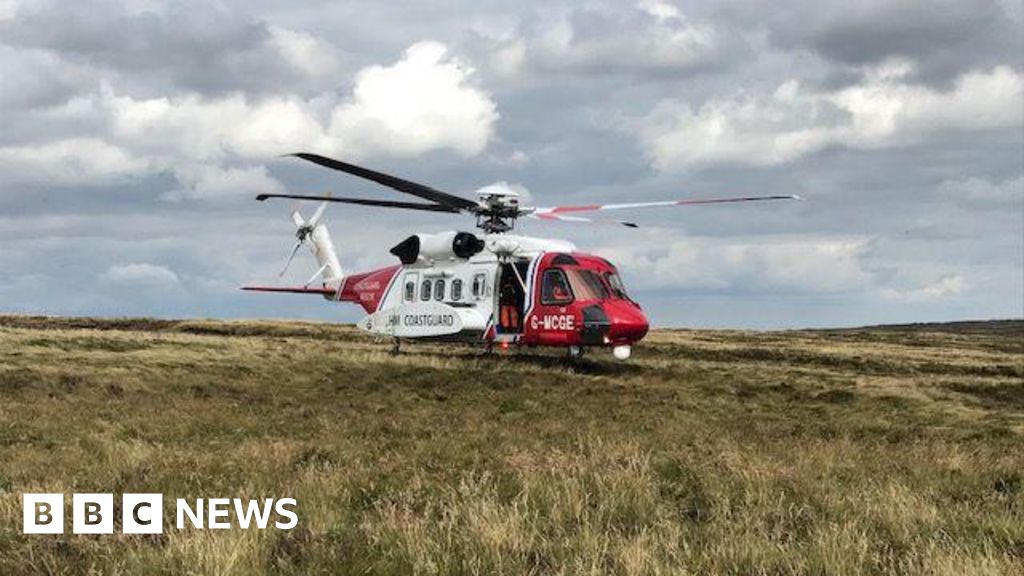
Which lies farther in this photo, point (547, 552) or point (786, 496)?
point (786, 496)

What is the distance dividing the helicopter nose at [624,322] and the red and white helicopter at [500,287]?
0.03 m

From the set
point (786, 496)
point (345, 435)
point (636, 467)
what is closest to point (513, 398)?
point (345, 435)

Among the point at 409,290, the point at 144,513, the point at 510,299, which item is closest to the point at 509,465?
the point at 144,513

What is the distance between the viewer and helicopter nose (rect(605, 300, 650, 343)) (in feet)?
95.3

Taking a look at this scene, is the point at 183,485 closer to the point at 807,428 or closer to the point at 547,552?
the point at 547,552

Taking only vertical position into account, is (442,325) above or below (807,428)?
above

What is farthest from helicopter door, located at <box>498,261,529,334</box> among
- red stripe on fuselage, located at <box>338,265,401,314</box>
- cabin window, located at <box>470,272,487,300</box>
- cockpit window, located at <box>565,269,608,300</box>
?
red stripe on fuselage, located at <box>338,265,401,314</box>

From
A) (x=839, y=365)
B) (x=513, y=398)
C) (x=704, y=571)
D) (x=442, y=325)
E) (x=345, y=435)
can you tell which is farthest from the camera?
(x=839, y=365)

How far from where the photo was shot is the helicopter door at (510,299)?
31.0 meters

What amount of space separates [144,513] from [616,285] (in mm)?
23592

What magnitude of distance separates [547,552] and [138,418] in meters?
12.6

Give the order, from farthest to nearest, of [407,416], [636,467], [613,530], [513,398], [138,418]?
[513,398] → [407,416] → [138,418] → [636,467] → [613,530]

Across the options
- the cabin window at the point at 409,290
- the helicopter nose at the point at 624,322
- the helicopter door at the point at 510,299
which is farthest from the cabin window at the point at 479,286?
the helicopter nose at the point at 624,322

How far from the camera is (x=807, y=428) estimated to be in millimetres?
21031
